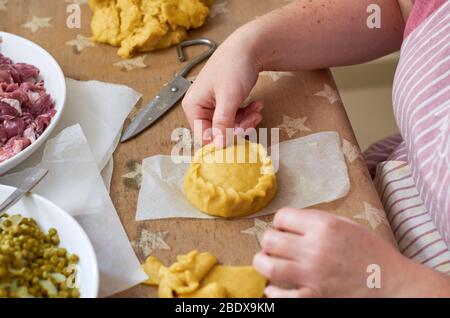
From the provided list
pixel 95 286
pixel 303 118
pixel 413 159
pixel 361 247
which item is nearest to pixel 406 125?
pixel 413 159

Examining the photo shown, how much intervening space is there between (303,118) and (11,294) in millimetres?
547

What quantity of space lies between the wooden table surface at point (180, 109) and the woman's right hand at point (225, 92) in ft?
0.13

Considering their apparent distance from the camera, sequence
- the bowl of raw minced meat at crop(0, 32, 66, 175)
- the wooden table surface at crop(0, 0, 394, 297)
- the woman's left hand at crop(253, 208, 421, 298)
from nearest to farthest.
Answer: the woman's left hand at crop(253, 208, 421, 298) < the wooden table surface at crop(0, 0, 394, 297) < the bowl of raw minced meat at crop(0, 32, 66, 175)

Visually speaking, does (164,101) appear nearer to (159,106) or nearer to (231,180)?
(159,106)

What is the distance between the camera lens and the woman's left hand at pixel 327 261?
2.47ft

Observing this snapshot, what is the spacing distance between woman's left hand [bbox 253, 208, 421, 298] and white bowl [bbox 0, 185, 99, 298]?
0.21m

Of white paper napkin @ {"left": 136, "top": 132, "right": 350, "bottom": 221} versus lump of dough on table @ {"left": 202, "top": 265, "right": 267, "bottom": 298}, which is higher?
white paper napkin @ {"left": 136, "top": 132, "right": 350, "bottom": 221}

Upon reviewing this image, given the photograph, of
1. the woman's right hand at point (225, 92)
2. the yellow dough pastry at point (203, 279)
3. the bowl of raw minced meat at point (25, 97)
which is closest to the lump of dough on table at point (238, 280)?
the yellow dough pastry at point (203, 279)

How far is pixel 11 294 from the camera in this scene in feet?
2.43

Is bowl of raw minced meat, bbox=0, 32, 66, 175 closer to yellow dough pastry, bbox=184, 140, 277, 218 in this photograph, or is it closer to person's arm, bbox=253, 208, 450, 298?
yellow dough pastry, bbox=184, 140, 277, 218

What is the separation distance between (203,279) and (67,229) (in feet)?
0.65

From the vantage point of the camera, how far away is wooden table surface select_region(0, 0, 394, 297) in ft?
2.88

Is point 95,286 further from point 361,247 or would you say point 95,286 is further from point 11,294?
point 361,247

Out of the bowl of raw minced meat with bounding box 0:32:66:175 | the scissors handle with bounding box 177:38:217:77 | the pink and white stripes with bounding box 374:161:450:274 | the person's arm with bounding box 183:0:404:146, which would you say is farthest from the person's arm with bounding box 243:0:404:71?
the bowl of raw minced meat with bounding box 0:32:66:175
